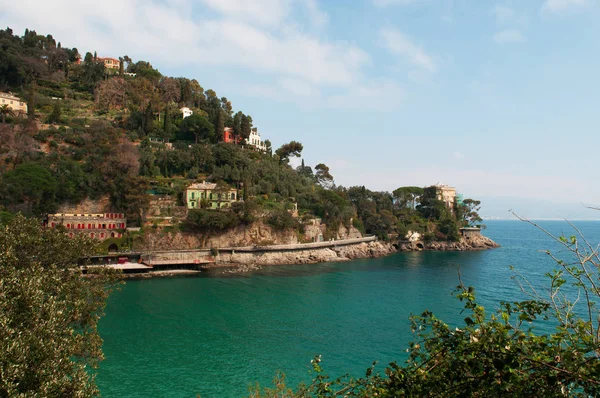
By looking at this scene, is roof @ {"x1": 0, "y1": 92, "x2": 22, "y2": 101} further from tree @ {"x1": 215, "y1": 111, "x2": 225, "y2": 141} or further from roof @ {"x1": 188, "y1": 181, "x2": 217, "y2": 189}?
roof @ {"x1": 188, "y1": 181, "x2": 217, "y2": 189}

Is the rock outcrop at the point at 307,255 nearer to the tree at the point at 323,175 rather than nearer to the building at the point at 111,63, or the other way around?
the tree at the point at 323,175

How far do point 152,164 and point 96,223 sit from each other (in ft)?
47.4

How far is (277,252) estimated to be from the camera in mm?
52625

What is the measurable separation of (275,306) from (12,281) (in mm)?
23074

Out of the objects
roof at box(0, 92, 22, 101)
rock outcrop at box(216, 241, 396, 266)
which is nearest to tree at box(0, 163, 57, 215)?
rock outcrop at box(216, 241, 396, 266)

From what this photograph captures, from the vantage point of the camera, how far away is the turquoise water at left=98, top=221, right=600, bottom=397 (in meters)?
18.3

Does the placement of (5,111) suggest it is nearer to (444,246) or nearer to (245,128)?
(245,128)

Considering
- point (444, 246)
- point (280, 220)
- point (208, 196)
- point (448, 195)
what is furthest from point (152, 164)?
point (448, 195)

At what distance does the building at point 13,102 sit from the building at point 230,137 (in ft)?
113

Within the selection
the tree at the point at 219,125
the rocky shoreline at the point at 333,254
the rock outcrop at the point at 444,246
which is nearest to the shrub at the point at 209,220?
the rocky shoreline at the point at 333,254

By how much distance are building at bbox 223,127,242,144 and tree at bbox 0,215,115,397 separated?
6021 cm

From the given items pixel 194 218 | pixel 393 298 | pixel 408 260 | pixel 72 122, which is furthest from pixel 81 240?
pixel 72 122

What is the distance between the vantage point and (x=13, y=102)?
61.8 meters

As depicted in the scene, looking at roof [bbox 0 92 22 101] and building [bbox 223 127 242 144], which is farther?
building [bbox 223 127 242 144]
